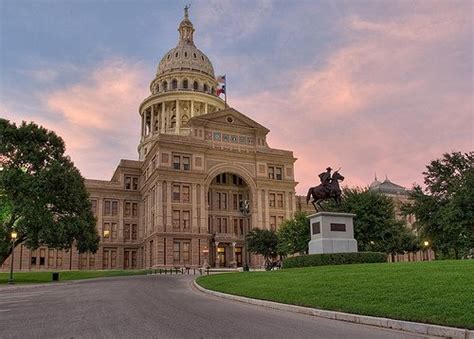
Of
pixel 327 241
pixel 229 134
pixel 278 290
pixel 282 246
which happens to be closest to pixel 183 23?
pixel 229 134

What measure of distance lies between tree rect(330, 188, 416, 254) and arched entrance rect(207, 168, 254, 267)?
28485 millimetres

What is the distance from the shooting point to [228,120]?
80.1 metres

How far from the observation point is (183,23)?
12788 cm

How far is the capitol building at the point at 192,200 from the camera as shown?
7194 cm

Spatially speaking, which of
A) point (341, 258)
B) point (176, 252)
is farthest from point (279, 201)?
point (341, 258)

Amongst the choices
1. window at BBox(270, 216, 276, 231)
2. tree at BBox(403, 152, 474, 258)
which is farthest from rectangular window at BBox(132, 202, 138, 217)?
tree at BBox(403, 152, 474, 258)

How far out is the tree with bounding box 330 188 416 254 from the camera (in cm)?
4719

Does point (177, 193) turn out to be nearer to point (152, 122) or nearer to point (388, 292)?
point (152, 122)

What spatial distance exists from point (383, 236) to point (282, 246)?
52.3 ft

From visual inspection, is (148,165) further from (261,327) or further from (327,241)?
(261,327)

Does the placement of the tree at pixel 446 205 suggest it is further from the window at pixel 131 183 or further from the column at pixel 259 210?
the window at pixel 131 183

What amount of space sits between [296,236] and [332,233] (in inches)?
1077

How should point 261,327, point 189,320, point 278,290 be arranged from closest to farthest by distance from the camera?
point 261,327 < point 189,320 < point 278,290

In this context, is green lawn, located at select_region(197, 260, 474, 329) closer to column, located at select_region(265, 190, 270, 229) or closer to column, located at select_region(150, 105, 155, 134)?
column, located at select_region(265, 190, 270, 229)
